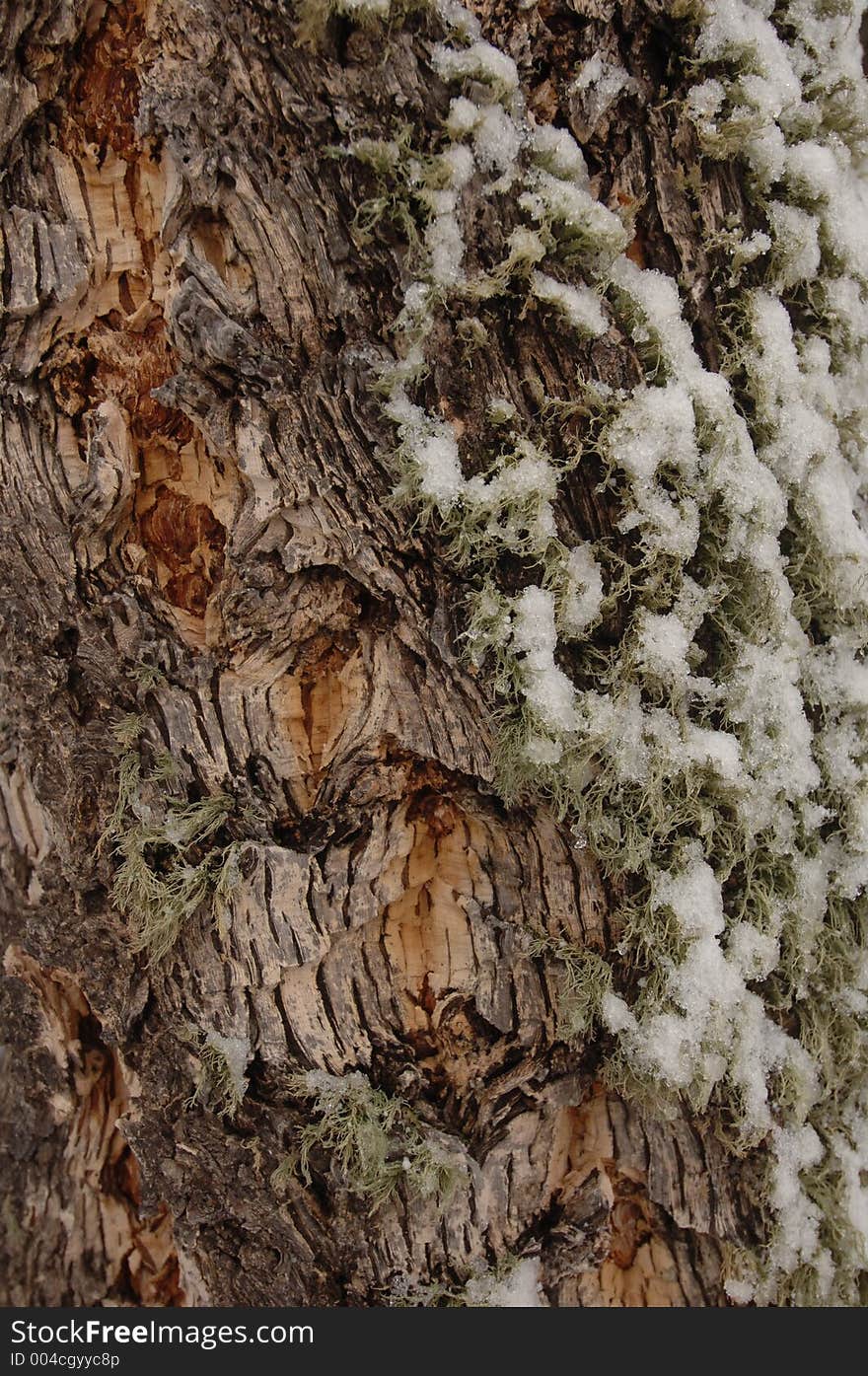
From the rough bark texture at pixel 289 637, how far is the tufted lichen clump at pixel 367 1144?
0.09ft

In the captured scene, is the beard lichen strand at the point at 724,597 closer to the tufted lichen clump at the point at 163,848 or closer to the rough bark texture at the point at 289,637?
the rough bark texture at the point at 289,637

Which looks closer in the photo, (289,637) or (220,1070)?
(289,637)

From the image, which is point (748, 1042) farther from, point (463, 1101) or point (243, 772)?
point (243, 772)

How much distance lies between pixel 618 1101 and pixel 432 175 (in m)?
1.48

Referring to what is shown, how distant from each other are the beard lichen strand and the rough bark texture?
0.20 ft

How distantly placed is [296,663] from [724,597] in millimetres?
686

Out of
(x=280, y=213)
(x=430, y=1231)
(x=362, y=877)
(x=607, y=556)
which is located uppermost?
(x=280, y=213)

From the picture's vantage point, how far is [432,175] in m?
1.29

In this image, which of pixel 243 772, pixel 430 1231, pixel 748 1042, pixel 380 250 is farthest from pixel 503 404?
pixel 430 1231

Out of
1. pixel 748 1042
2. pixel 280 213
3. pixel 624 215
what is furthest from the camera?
pixel 748 1042

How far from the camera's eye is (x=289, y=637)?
141 centimetres

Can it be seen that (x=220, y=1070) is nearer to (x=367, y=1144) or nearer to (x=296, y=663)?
(x=367, y=1144)

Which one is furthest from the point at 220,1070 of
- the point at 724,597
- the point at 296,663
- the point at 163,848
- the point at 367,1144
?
the point at 724,597

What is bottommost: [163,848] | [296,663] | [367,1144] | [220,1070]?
[367,1144]
